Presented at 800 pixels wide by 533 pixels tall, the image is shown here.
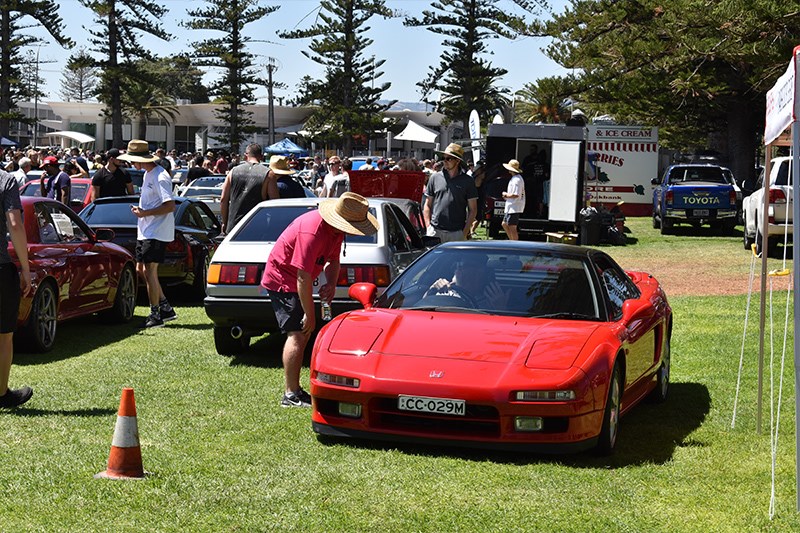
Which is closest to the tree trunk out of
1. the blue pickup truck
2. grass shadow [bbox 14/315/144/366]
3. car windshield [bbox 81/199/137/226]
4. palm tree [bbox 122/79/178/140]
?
the blue pickup truck

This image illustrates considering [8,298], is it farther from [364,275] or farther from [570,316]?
[570,316]

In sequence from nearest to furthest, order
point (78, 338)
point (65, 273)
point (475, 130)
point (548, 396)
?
point (548, 396)
point (65, 273)
point (78, 338)
point (475, 130)

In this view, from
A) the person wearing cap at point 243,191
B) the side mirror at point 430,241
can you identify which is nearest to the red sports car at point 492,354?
the side mirror at point 430,241

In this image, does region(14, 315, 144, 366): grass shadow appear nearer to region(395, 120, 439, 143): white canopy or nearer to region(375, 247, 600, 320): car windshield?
region(375, 247, 600, 320): car windshield

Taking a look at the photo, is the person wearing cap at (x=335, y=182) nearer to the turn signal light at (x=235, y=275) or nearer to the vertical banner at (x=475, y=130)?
the turn signal light at (x=235, y=275)

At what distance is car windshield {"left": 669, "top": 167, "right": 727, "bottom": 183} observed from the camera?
3231cm

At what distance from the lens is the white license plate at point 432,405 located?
22.8ft

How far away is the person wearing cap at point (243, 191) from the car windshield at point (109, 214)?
1.80 m

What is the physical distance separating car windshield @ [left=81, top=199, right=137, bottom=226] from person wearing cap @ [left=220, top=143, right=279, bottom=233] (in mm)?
1803

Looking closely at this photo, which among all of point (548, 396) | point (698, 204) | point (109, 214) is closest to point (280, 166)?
point (109, 214)

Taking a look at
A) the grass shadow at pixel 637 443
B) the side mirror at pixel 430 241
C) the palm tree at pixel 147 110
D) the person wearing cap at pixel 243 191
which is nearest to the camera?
the grass shadow at pixel 637 443

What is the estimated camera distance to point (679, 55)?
2872cm

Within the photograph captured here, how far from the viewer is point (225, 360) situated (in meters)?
10.8

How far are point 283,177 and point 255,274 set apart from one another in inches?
176
